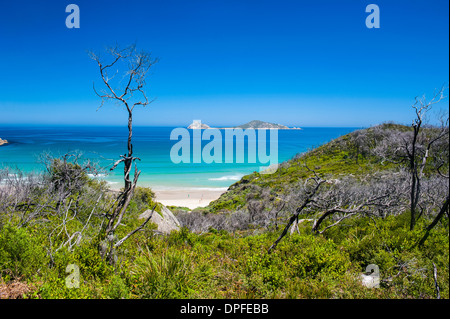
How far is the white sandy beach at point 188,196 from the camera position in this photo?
33.4m

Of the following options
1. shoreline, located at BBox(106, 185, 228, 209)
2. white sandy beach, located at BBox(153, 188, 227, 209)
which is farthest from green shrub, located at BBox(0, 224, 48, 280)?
white sandy beach, located at BBox(153, 188, 227, 209)

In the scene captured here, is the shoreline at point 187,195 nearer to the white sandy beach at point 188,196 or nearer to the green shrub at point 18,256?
the white sandy beach at point 188,196

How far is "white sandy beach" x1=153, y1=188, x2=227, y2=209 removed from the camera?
110 feet

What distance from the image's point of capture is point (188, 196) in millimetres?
38094

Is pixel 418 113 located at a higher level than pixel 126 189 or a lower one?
higher

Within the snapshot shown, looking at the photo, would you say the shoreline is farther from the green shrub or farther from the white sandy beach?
the green shrub

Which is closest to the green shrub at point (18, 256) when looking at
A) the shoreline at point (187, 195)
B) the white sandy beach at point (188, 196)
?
the shoreline at point (187, 195)

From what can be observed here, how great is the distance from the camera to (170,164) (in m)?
63.6

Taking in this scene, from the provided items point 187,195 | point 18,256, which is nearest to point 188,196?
point 187,195

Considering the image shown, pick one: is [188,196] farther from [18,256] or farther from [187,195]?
[18,256]
